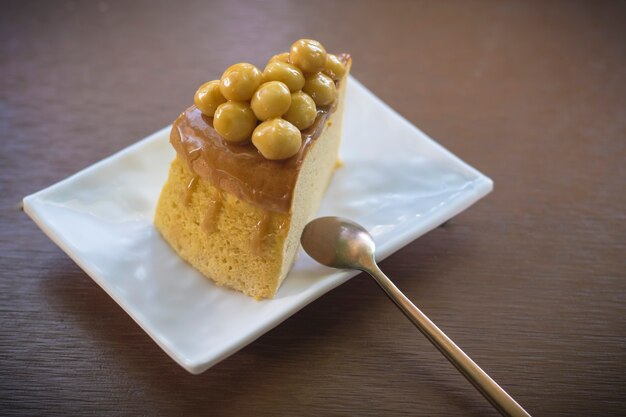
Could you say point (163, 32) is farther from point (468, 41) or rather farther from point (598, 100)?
point (598, 100)

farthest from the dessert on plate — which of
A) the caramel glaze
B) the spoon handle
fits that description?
the spoon handle

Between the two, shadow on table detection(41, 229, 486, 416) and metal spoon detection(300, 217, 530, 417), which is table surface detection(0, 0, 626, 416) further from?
metal spoon detection(300, 217, 530, 417)

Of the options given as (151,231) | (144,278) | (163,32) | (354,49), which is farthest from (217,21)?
(144,278)

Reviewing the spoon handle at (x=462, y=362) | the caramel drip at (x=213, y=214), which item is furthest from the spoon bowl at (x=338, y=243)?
the caramel drip at (x=213, y=214)

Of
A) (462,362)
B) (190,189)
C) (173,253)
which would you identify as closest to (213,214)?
(190,189)

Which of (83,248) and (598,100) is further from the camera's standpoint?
(598,100)

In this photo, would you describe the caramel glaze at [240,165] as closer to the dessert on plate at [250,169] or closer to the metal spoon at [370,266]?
the dessert on plate at [250,169]
